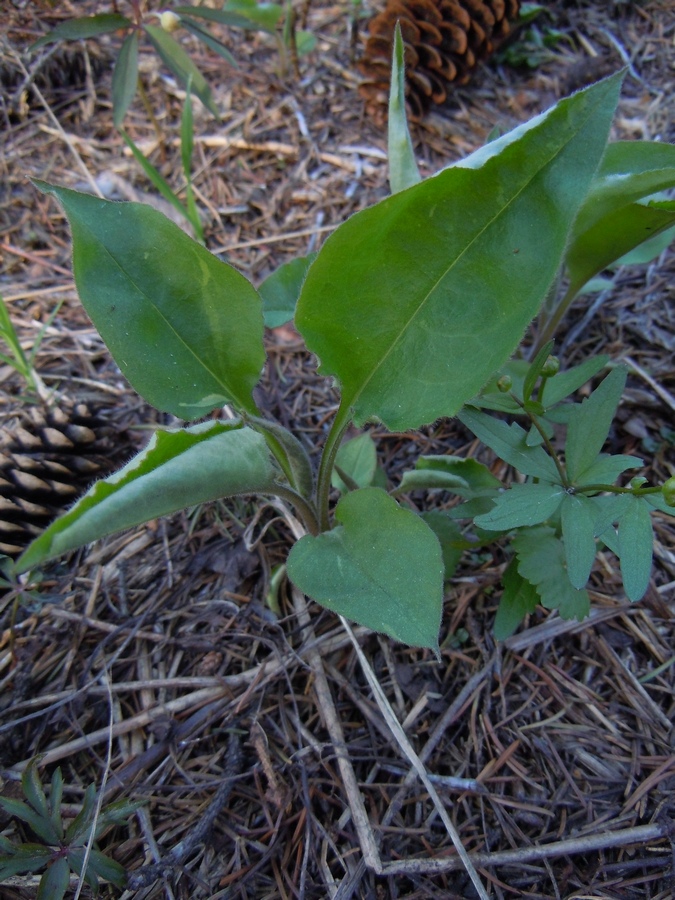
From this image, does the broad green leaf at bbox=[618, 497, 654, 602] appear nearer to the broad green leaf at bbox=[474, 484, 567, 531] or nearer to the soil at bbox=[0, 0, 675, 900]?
the broad green leaf at bbox=[474, 484, 567, 531]

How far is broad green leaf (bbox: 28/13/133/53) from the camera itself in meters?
1.88

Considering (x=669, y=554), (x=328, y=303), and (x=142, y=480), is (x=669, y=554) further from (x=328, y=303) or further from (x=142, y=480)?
(x=142, y=480)

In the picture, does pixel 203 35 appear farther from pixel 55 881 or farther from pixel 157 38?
pixel 55 881

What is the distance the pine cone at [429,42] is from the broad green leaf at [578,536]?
1853 mm

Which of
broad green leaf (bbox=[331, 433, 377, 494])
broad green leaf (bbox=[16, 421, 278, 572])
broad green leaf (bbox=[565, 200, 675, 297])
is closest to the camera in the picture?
broad green leaf (bbox=[16, 421, 278, 572])

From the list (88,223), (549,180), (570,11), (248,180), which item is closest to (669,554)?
(549,180)

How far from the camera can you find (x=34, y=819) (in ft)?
3.60

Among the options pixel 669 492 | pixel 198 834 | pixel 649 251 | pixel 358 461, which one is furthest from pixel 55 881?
pixel 649 251

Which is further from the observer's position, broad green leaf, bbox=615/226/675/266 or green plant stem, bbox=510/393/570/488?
broad green leaf, bbox=615/226/675/266

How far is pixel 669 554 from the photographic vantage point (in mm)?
1462

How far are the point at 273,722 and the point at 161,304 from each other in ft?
2.88

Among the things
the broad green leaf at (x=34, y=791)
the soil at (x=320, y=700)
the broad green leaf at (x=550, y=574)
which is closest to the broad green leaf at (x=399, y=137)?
the soil at (x=320, y=700)

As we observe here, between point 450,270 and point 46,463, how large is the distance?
115 cm

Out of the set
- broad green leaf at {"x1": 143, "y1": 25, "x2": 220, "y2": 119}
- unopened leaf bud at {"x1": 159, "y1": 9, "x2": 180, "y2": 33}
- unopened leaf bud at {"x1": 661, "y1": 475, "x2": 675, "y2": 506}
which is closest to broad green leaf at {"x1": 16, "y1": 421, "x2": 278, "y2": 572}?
unopened leaf bud at {"x1": 661, "y1": 475, "x2": 675, "y2": 506}
